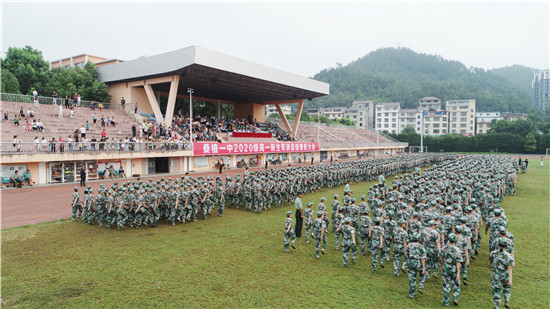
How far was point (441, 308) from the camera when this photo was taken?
622 centimetres

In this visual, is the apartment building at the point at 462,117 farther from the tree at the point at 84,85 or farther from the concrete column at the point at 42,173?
the concrete column at the point at 42,173

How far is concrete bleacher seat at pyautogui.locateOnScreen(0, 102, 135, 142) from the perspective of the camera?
2164cm

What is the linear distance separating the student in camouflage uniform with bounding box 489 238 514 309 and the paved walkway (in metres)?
14.7

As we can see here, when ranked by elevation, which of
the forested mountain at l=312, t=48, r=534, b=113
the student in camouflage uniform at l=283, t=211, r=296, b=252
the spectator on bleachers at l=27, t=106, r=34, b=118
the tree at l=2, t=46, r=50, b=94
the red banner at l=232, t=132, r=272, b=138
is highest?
the forested mountain at l=312, t=48, r=534, b=113

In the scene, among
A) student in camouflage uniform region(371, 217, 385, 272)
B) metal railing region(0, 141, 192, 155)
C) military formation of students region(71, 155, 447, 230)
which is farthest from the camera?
metal railing region(0, 141, 192, 155)

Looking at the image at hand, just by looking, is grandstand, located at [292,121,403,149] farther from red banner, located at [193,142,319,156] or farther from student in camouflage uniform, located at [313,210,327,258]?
student in camouflage uniform, located at [313,210,327,258]

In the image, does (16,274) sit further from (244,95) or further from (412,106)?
(412,106)

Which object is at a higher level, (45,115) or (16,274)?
(45,115)

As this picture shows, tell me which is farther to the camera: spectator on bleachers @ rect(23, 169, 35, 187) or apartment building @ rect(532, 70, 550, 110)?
apartment building @ rect(532, 70, 550, 110)

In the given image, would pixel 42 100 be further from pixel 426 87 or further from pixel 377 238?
pixel 426 87

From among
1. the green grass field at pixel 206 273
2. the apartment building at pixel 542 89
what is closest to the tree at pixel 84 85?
the green grass field at pixel 206 273

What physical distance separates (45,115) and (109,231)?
66.6 ft

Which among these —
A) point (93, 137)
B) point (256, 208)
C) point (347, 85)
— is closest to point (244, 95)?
point (93, 137)

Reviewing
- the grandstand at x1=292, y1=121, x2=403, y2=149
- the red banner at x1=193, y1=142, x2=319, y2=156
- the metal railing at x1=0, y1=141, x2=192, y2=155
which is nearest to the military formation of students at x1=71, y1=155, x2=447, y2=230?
the metal railing at x1=0, y1=141, x2=192, y2=155
